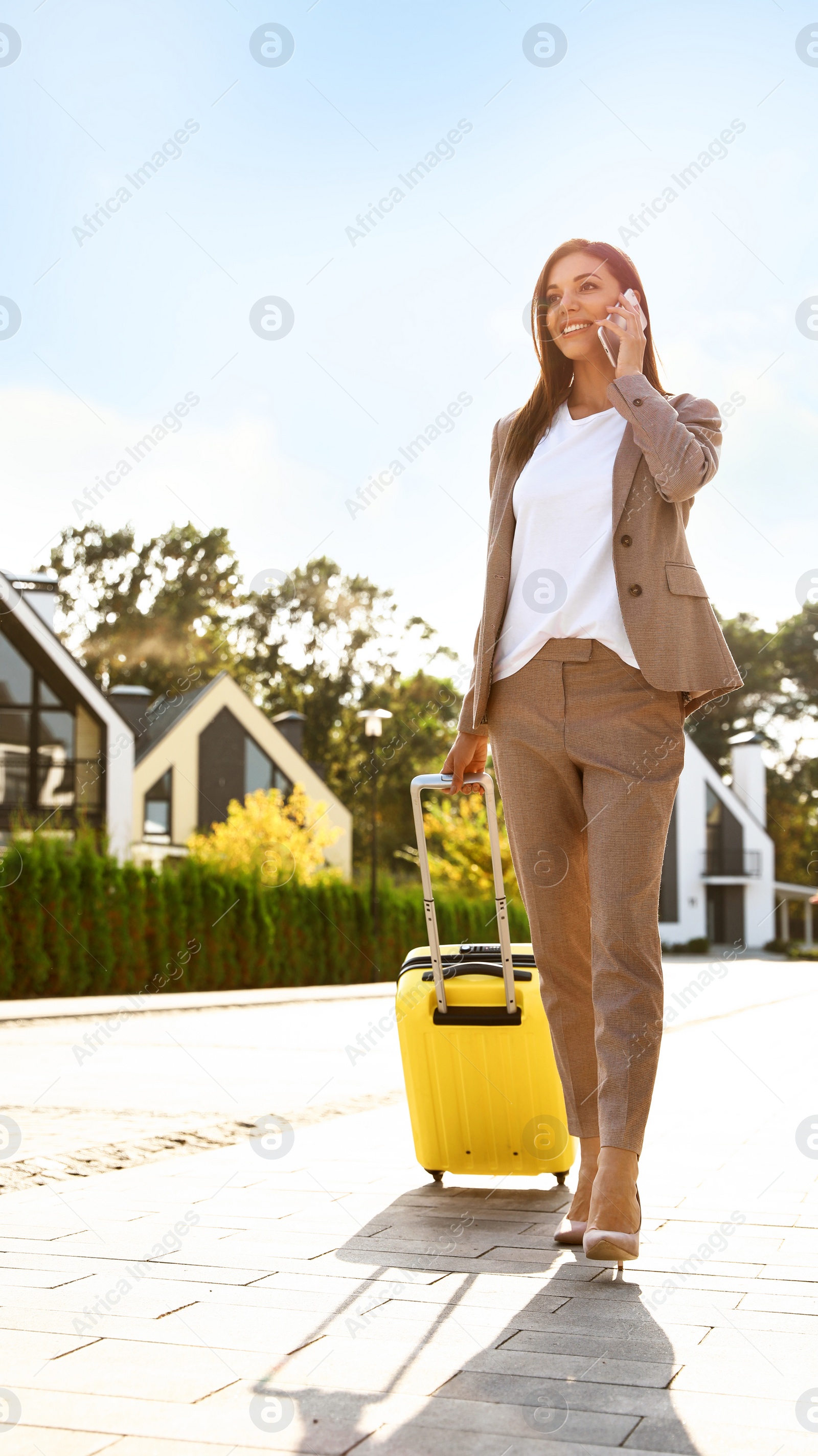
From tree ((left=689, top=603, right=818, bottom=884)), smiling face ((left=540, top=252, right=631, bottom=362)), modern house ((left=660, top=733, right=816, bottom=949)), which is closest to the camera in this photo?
smiling face ((left=540, top=252, right=631, bottom=362))

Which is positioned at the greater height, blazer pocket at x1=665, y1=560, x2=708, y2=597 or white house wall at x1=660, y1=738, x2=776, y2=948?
blazer pocket at x1=665, y1=560, x2=708, y2=597

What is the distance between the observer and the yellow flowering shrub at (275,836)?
2547 cm

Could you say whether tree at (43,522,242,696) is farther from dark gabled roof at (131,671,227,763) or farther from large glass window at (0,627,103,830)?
large glass window at (0,627,103,830)

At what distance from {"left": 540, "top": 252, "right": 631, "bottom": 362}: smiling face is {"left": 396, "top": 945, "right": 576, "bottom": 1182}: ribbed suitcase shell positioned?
5.32ft

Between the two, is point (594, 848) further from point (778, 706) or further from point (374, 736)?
point (778, 706)

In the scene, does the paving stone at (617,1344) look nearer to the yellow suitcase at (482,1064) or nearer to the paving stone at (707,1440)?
the paving stone at (707,1440)

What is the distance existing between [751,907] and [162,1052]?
145 feet

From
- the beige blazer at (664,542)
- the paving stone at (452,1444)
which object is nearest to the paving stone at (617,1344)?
the paving stone at (452,1444)

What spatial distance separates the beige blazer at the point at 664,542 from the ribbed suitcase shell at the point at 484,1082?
87 centimetres

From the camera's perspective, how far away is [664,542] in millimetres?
2871

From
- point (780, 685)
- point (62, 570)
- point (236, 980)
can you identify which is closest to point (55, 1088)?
point (236, 980)

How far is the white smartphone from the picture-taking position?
9.86ft

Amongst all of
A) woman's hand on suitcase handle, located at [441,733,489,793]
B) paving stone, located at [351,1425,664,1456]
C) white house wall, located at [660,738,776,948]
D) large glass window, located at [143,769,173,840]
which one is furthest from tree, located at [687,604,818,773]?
paving stone, located at [351,1425,664,1456]

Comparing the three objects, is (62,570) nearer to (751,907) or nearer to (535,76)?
(751,907)
